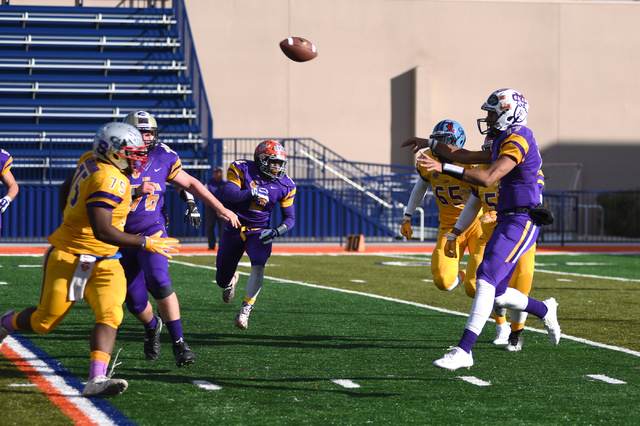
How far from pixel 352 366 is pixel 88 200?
2.20 m

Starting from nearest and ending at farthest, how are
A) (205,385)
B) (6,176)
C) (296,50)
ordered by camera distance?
1. (205,385)
2. (6,176)
3. (296,50)

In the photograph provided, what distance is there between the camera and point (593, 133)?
1203 inches

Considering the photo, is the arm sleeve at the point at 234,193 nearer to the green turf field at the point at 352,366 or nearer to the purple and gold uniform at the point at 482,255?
the green turf field at the point at 352,366

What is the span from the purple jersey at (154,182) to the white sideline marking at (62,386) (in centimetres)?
107

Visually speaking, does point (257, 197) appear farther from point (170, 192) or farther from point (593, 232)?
point (593, 232)

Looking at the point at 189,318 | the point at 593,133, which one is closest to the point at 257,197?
the point at 189,318

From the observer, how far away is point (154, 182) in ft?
18.4

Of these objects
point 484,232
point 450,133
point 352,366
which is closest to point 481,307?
point 352,366

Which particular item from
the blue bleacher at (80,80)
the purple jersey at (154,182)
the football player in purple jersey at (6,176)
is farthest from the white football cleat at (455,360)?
the blue bleacher at (80,80)

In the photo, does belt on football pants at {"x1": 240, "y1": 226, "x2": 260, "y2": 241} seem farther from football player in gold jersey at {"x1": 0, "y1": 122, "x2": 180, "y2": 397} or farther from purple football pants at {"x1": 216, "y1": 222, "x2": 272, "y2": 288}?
football player in gold jersey at {"x1": 0, "y1": 122, "x2": 180, "y2": 397}

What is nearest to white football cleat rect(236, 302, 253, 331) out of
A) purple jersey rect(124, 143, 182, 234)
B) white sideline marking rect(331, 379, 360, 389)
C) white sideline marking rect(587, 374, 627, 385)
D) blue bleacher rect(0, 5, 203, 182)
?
purple jersey rect(124, 143, 182, 234)

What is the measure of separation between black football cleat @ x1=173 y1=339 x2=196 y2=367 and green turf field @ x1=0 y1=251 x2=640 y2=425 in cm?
7

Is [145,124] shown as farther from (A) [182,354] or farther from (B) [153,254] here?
(A) [182,354]

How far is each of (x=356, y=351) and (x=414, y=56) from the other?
79.3 ft
